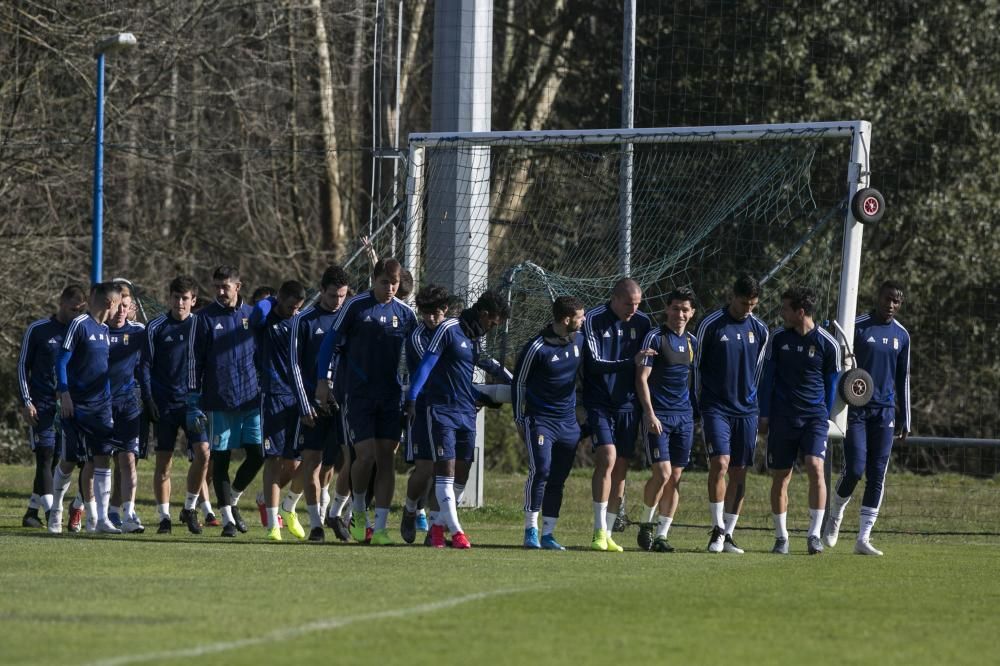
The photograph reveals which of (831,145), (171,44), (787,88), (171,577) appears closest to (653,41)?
(787,88)

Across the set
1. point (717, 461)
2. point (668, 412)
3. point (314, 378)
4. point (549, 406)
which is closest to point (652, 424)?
point (668, 412)

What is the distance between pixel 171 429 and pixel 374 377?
2.54m

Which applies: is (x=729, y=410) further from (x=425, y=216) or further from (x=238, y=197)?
(x=238, y=197)

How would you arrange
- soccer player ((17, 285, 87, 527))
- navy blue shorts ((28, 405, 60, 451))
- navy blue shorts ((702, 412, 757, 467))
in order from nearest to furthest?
navy blue shorts ((702, 412, 757, 467))
soccer player ((17, 285, 87, 527))
navy blue shorts ((28, 405, 60, 451))

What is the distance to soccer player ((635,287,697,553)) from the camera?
14.2m

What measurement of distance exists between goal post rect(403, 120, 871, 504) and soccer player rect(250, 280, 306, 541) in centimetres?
309

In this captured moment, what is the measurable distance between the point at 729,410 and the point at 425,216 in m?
6.10

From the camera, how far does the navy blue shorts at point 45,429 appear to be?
1580 centimetres

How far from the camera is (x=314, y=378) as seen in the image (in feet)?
47.8

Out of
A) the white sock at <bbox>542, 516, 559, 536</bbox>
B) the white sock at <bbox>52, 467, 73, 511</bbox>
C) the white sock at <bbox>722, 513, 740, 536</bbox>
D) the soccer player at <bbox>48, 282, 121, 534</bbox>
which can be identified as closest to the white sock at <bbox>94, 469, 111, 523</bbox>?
the soccer player at <bbox>48, 282, 121, 534</bbox>

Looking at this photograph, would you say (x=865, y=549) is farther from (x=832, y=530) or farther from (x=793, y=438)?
(x=793, y=438)

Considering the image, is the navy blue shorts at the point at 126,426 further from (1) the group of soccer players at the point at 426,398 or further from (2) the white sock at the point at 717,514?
(2) the white sock at the point at 717,514

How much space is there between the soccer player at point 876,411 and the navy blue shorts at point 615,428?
1959 mm

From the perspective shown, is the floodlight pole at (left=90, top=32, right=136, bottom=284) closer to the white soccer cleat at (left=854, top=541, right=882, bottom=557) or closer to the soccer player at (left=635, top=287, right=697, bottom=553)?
the soccer player at (left=635, top=287, right=697, bottom=553)
